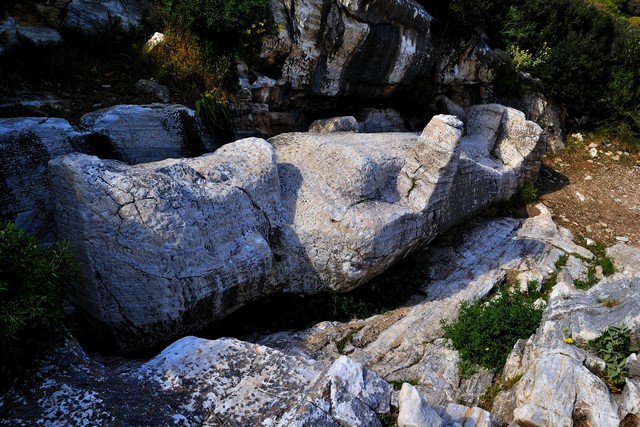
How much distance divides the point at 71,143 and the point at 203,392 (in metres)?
4.37

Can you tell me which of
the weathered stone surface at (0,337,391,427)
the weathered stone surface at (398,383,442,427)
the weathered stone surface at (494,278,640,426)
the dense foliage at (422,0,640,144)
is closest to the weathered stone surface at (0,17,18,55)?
the weathered stone surface at (0,337,391,427)

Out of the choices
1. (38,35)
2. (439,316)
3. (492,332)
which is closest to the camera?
(492,332)

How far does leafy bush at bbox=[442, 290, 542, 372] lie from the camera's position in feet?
19.8

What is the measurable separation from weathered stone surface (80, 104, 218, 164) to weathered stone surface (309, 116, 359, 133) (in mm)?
2638

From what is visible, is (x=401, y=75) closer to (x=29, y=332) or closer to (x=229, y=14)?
(x=229, y=14)

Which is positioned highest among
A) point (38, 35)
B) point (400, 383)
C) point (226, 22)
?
point (226, 22)

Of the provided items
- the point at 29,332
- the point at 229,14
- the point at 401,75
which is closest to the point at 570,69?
the point at 401,75

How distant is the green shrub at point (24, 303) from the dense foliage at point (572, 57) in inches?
547

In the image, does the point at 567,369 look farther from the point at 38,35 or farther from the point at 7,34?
the point at 38,35

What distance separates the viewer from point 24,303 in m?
4.29

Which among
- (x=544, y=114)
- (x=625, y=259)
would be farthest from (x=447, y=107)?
(x=625, y=259)

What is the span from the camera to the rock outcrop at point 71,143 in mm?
6641

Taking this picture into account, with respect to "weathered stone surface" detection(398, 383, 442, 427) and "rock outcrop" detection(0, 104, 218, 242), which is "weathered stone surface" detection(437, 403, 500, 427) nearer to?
"weathered stone surface" detection(398, 383, 442, 427)

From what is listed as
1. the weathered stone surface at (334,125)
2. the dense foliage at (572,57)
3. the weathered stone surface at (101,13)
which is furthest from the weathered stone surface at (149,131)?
the dense foliage at (572,57)
